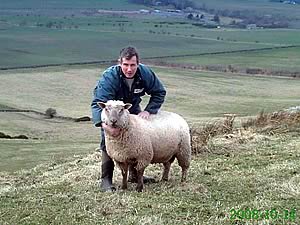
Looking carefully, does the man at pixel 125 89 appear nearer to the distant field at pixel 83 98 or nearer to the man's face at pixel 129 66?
the man's face at pixel 129 66

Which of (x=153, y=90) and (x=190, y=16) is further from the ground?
(x=153, y=90)

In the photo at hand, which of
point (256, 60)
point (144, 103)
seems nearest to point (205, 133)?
point (144, 103)

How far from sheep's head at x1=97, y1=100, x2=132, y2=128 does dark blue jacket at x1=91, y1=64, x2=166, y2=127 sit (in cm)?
27

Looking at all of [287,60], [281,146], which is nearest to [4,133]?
[281,146]

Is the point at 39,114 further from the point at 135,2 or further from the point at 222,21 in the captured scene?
the point at 135,2

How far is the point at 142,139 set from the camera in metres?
9.83

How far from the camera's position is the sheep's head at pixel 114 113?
9312mm

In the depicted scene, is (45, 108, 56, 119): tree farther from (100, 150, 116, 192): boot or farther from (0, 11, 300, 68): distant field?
(100, 150, 116, 192): boot

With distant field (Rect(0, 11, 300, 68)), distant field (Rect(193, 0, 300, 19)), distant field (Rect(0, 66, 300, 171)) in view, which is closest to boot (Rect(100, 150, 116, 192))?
distant field (Rect(0, 66, 300, 171))

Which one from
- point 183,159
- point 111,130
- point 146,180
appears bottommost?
point 146,180

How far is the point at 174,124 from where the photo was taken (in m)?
10.5

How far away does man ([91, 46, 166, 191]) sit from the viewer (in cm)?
967

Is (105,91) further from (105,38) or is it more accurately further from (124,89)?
(105,38)

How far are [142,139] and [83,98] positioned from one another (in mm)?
47939
